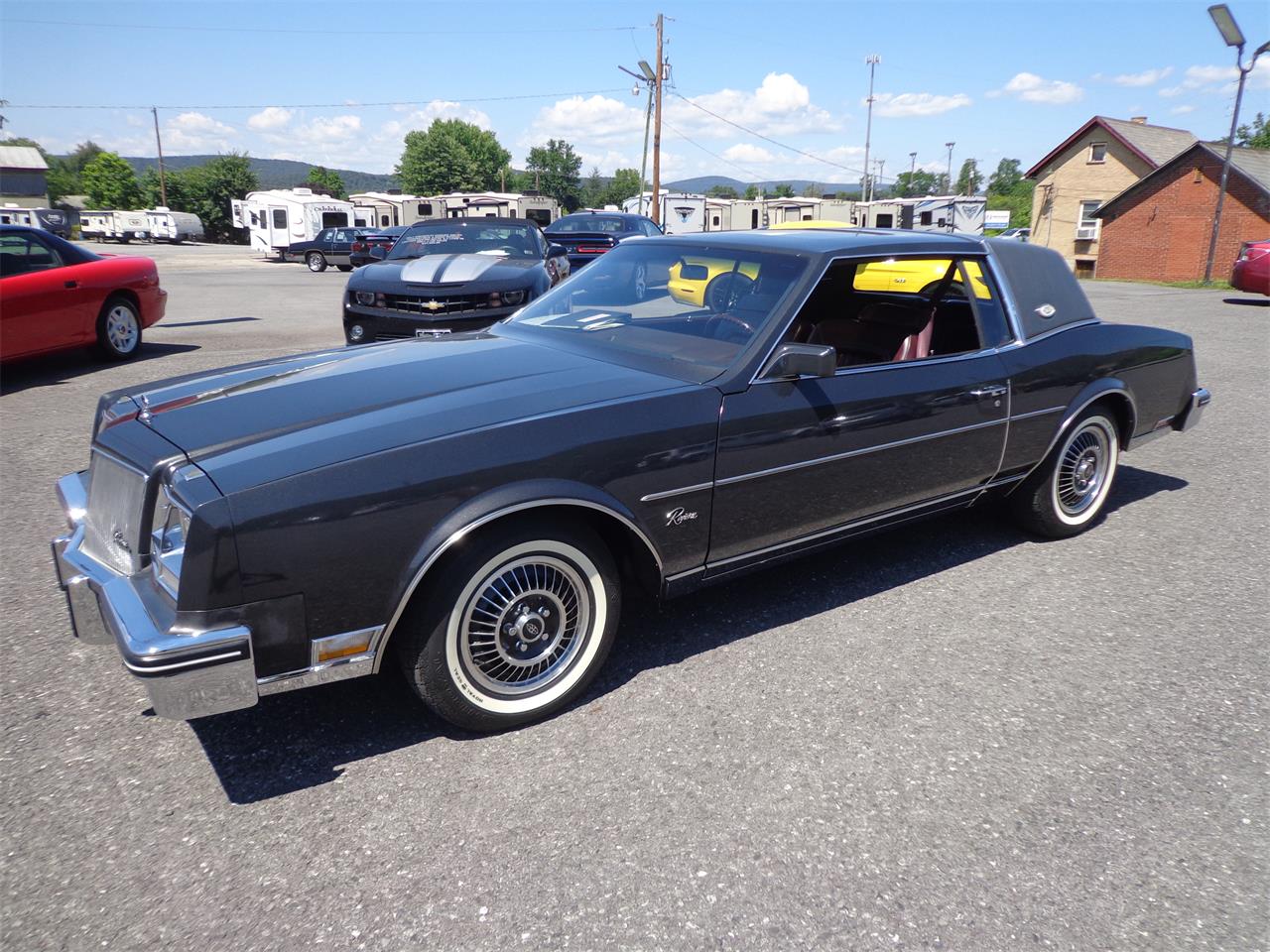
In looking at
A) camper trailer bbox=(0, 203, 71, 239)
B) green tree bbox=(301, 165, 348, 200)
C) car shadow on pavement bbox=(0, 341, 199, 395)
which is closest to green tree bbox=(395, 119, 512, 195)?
green tree bbox=(301, 165, 348, 200)

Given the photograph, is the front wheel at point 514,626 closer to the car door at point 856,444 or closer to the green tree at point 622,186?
the car door at point 856,444

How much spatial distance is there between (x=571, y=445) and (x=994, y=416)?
2183 mm

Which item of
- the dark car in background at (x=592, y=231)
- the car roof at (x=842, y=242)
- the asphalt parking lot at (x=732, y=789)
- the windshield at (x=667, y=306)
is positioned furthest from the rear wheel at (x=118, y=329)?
the dark car in background at (x=592, y=231)

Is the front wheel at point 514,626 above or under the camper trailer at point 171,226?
under

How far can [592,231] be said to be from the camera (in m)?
17.1

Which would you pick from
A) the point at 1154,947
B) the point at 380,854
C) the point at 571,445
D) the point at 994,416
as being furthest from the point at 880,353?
the point at 380,854

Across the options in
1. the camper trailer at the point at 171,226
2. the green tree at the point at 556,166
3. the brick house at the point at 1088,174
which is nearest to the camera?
the brick house at the point at 1088,174

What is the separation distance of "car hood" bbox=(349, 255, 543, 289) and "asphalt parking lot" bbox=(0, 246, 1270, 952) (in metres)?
4.38

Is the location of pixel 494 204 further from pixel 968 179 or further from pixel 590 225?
pixel 968 179

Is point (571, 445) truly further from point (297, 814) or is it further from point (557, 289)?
point (557, 289)

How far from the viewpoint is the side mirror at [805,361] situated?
311cm

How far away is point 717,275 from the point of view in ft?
12.2

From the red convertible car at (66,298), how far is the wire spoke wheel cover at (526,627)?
24.4 ft

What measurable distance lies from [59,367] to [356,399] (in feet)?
26.7
